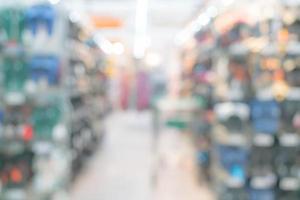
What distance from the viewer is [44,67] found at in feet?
12.9

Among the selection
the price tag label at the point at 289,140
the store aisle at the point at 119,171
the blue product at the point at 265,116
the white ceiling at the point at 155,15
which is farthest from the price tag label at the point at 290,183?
the white ceiling at the point at 155,15

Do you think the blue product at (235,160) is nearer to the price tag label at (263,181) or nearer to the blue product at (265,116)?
the price tag label at (263,181)

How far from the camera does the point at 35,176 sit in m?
3.91

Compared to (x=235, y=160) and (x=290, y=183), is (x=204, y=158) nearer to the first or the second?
→ (x=235, y=160)

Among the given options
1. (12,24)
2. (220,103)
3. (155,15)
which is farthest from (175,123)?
(155,15)

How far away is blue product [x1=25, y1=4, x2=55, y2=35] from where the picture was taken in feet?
13.1

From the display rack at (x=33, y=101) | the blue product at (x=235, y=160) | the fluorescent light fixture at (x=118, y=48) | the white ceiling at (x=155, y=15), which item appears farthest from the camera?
the fluorescent light fixture at (x=118, y=48)

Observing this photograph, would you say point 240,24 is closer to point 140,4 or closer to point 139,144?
point 139,144

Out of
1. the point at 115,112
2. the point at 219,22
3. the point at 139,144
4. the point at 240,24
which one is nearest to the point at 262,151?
the point at 240,24

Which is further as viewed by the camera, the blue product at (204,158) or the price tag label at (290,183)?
the blue product at (204,158)

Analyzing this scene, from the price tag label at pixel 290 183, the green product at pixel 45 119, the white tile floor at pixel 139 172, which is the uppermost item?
the green product at pixel 45 119

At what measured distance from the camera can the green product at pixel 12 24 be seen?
393 centimetres

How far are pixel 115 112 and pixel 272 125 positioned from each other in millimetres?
12707

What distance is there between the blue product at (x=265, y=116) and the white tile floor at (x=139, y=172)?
1.49m
